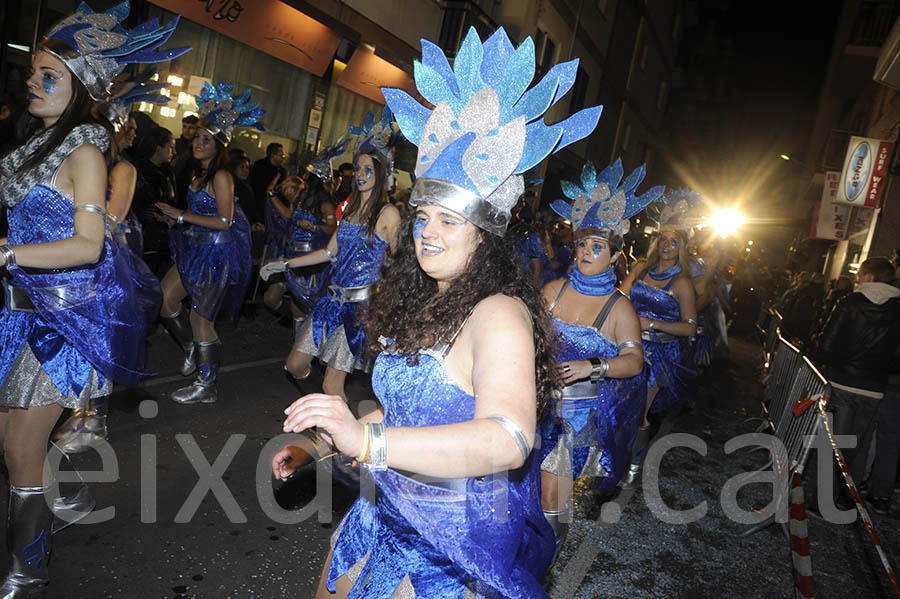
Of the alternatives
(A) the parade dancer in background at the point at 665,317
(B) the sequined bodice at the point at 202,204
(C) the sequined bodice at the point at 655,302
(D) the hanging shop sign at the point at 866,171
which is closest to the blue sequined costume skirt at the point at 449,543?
(A) the parade dancer in background at the point at 665,317

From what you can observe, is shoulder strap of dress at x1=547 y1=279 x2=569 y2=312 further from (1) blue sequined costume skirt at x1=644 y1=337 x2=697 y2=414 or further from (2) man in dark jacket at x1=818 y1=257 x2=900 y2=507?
(2) man in dark jacket at x1=818 y1=257 x2=900 y2=507

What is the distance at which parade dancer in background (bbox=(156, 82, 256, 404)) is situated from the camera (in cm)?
573

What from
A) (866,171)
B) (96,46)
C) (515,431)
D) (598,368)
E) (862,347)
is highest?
(866,171)

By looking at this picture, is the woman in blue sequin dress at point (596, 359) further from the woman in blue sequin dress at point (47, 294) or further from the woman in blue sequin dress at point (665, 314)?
the woman in blue sequin dress at point (47, 294)

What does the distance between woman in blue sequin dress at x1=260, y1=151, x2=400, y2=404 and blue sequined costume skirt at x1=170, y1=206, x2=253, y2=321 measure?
1.08 m

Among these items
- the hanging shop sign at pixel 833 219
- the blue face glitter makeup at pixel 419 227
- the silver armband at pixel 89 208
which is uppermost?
the hanging shop sign at pixel 833 219

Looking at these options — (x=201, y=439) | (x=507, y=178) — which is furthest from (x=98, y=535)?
(x=507, y=178)

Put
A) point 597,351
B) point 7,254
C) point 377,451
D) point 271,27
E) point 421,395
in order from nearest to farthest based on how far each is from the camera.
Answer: point 377,451
point 421,395
point 7,254
point 597,351
point 271,27

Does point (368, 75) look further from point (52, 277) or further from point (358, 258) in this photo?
point (52, 277)

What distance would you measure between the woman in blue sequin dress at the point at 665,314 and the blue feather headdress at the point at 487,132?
426cm

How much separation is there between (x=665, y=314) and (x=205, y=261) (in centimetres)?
411

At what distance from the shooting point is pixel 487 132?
77.4 inches

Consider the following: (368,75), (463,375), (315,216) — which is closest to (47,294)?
(463,375)

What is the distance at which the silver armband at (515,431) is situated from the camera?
1642 mm
